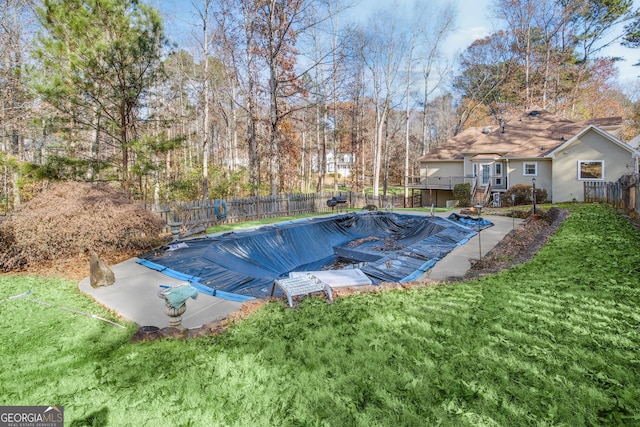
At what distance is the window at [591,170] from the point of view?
16859mm

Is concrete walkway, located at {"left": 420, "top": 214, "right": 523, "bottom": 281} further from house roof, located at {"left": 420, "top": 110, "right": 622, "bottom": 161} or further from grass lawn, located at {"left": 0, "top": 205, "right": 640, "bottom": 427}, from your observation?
house roof, located at {"left": 420, "top": 110, "right": 622, "bottom": 161}

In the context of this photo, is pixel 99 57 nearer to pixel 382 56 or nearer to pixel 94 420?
pixel 94 420

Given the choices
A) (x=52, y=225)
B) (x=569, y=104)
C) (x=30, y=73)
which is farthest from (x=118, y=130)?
(x=569, y=104)

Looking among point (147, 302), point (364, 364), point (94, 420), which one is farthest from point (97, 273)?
point (364, 364)

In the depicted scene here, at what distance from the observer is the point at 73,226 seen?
696 cm

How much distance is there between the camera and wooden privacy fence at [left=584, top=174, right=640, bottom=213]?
858 cm

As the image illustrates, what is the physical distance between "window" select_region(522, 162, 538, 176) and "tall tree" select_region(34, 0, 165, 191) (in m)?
19.3

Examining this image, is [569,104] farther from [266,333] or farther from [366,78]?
[266,333]

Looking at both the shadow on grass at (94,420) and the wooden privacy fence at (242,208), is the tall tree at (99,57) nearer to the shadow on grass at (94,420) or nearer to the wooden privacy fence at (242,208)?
the wooden privacy fence at (242,208)

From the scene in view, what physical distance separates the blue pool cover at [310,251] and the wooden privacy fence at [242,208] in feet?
6.72

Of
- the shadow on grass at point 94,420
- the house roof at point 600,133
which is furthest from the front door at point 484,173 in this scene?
the shadow on grass at point 94,420

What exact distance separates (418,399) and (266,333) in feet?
5.86

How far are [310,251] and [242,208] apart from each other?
16.1 ft

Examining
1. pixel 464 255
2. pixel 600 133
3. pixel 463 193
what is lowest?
pixel 464 255
